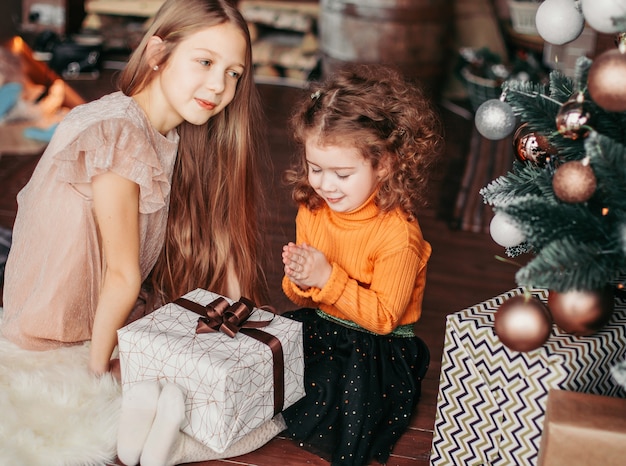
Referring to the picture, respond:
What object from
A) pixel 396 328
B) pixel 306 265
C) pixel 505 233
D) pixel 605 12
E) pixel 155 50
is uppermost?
pixel 605 12

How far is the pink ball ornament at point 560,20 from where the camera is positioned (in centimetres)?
130

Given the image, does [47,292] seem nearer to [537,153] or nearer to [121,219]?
[121,219]

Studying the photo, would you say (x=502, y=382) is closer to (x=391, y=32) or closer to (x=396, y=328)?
(x=396, y=328)

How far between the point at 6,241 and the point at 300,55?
246cm

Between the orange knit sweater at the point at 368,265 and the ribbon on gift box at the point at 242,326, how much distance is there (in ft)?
0.58

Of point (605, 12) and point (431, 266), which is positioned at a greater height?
point (605, 12)

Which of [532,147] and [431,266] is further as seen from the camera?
[431,266]

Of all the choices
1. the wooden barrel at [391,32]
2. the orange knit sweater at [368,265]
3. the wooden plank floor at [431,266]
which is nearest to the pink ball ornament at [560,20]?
the orange knit sweater at [368,265]

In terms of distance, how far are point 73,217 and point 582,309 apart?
1.07m

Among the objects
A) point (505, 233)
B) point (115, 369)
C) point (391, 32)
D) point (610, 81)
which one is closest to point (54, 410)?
point (115, 369)

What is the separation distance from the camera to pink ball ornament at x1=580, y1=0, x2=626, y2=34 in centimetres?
109

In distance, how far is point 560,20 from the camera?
1300 mm

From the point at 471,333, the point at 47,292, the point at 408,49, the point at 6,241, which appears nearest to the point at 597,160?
the point at 471,333

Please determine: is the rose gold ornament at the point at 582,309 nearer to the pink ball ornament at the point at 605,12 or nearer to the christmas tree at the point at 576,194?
the christmas tree at the point at 576,194
